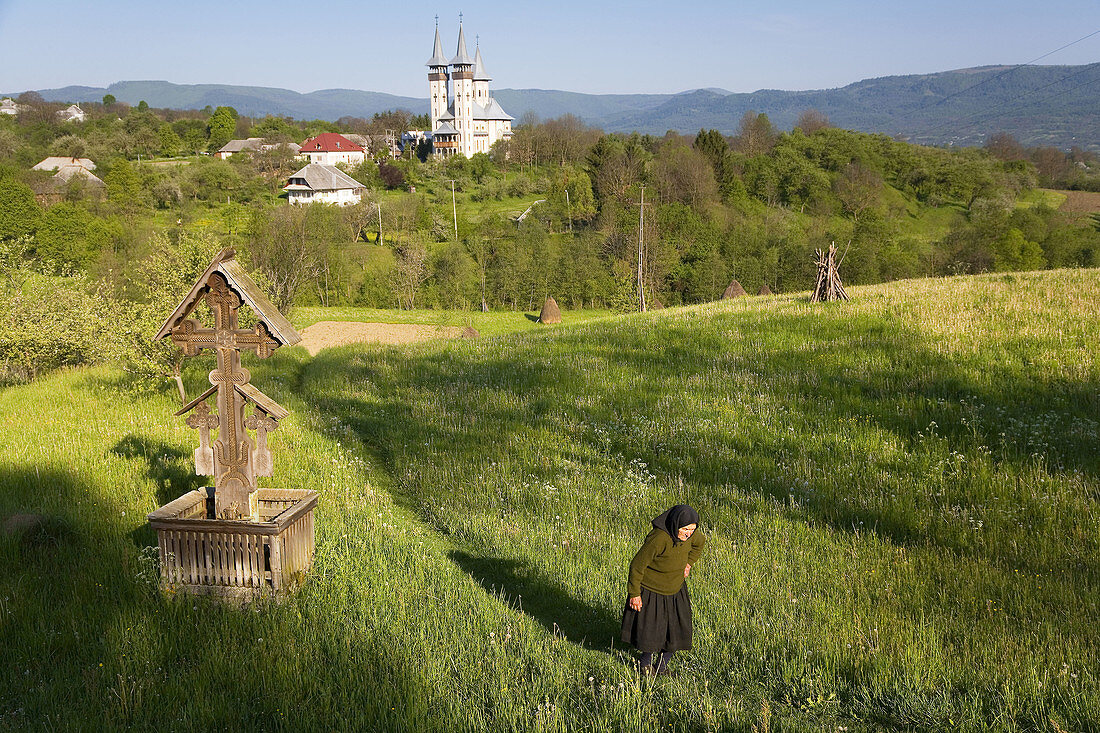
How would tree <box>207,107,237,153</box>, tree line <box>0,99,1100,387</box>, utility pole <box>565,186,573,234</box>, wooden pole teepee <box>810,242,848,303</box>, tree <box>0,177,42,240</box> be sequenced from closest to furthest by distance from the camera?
wooden pole teepee <box>810,242,848,303</box> < tree <box>0,177,42,240</box> < tree line <box>0,99,1100,387</box> < utility pole <box>565,186,573,234</box> < tree <box>207,107,237,153</box>

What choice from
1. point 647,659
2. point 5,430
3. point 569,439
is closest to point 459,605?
point 647,659

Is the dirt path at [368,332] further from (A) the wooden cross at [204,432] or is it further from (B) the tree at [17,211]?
(B) the tree at [17,211]

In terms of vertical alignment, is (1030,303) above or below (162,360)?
above

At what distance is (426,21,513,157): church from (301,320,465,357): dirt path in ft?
318

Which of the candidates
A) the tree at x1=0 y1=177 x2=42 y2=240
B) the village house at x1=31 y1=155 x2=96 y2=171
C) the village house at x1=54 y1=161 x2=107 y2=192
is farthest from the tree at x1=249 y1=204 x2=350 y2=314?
the village house at x1=31 y1=155 x2=96 y2=171

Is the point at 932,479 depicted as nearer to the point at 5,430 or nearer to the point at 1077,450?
the point at 1077,450

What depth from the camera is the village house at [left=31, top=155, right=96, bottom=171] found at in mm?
101269

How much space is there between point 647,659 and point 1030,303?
1695 cm

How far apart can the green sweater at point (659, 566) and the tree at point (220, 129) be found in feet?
476

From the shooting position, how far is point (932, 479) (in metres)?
10.2

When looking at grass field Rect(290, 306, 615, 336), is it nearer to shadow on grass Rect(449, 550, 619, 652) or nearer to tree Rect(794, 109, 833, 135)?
shadow on grass Rect(449, 550, 619, 652)

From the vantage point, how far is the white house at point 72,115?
469 ft

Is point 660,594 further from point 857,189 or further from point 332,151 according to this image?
point 332,151

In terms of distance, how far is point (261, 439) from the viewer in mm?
7758
